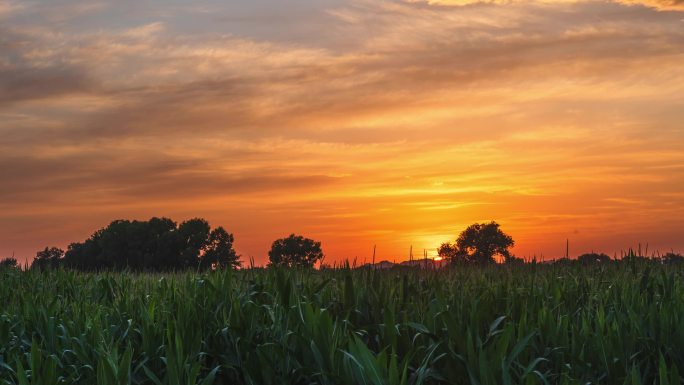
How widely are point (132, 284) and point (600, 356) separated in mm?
7432

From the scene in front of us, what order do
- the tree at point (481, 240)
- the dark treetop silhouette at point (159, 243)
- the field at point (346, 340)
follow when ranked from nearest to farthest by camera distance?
the field at point (346, 340) → the tree at point (481, 240) → the dark treetop silhouette at point (159, 243)

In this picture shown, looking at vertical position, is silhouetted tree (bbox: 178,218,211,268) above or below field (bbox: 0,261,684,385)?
above

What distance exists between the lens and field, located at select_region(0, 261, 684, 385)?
539 centimetres

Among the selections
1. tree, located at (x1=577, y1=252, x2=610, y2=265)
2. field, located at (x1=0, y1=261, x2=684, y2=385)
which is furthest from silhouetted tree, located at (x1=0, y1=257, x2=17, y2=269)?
tree, located at (x1=577, y1=252, x2=610, y2=265)

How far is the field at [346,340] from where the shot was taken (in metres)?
5.39

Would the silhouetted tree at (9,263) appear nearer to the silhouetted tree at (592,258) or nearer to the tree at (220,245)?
the silhouetted tree at (592,258)

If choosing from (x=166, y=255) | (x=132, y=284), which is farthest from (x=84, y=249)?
(x=132, y=284)

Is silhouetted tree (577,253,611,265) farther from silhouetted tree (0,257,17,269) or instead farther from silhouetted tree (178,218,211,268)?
silhouetted tree (178,218,211,268)

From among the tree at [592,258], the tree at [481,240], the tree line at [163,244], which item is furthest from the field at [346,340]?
the tree line at [163,244]

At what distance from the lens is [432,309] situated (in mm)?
6578

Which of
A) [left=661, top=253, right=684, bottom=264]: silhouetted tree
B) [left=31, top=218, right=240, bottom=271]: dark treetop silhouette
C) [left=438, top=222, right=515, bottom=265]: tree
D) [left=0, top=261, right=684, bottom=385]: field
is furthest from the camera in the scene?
[left=31, top=218, right=240, bottom=271]: dark treetop silhouette

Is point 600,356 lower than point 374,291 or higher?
lower

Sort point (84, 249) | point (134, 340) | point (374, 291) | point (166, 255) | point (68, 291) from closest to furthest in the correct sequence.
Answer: point (134, 340) → point (374, 291) → point (68, 291) → point (166, 255) → point (84, 249)

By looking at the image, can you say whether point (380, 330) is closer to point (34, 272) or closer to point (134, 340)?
point (134, 340)
